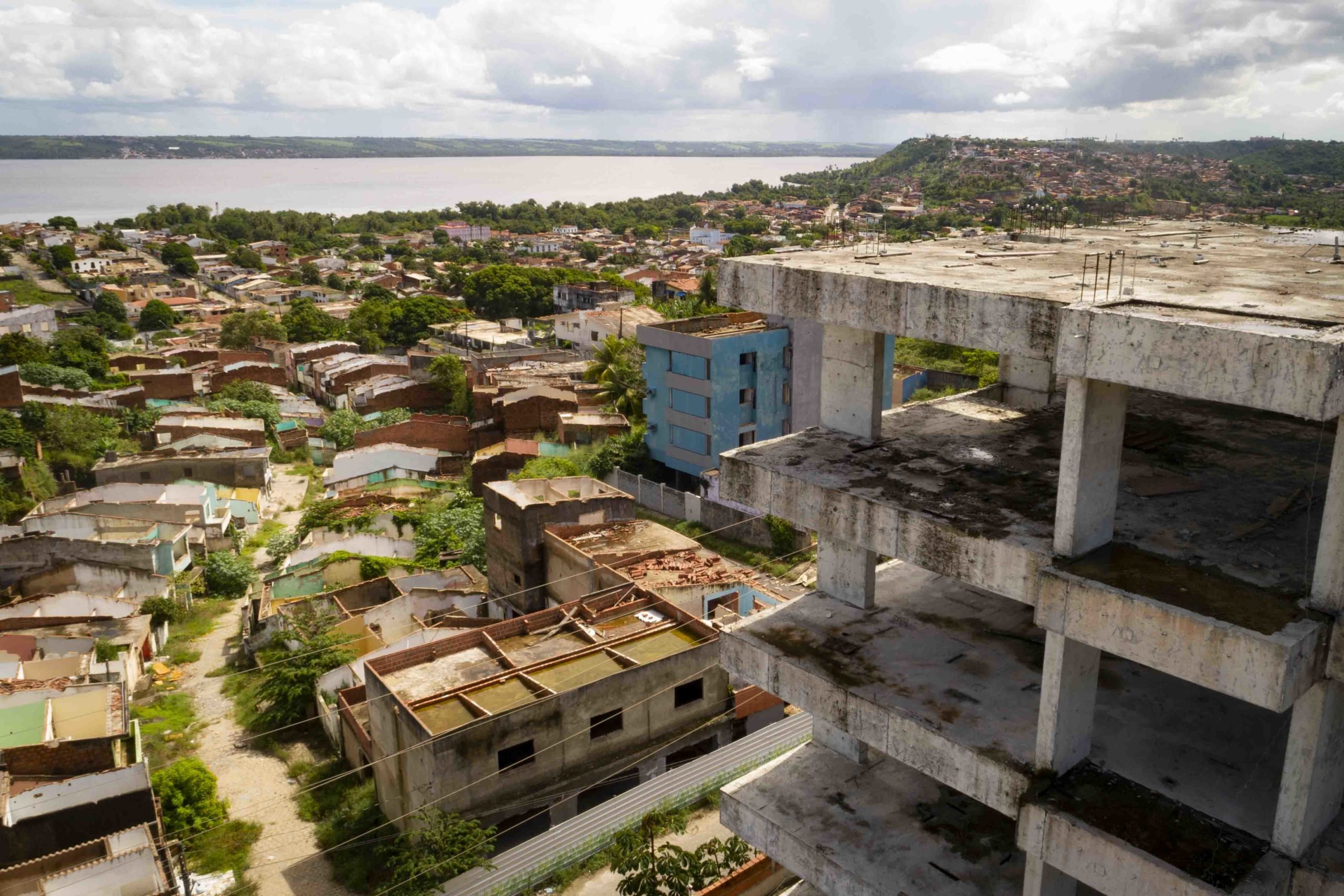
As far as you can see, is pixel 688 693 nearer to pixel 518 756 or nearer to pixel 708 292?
pixel 518 756

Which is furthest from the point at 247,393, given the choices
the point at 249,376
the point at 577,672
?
the point at 577,672

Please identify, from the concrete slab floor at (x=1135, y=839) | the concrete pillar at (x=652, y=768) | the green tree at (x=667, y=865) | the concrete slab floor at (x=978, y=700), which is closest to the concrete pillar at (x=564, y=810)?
the concrete pillar at (x=652, y=768)

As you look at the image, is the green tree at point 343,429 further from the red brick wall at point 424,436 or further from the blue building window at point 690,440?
the blue building window at point 690,440

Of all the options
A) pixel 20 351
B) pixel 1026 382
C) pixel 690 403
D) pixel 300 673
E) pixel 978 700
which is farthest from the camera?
pixel 20 351

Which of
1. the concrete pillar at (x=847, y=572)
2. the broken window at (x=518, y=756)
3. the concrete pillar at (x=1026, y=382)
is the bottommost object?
the broken window at (x=518, y=756)

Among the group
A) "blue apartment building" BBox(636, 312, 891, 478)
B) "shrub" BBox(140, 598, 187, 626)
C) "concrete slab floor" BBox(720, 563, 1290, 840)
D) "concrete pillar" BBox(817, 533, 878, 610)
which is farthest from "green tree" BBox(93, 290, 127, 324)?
"concrete slab floor" BBox(720, 563, 1290, 840)

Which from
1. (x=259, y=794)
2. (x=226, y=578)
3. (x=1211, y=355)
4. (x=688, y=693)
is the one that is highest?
(x=1211, y=355)

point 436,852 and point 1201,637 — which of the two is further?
point 436,852
